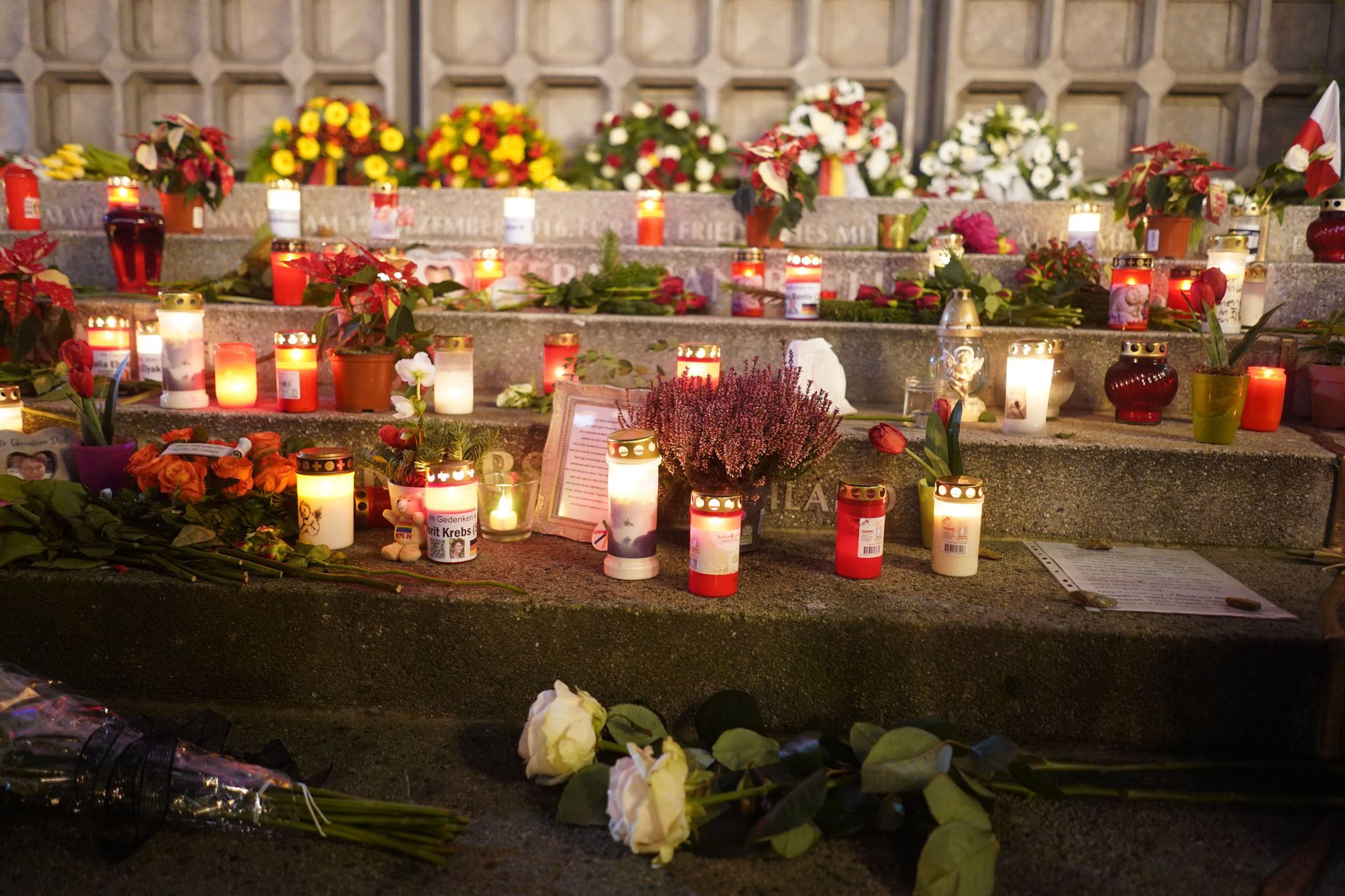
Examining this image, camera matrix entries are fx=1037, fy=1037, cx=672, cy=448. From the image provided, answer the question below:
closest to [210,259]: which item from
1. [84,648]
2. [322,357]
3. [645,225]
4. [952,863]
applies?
[322,357]

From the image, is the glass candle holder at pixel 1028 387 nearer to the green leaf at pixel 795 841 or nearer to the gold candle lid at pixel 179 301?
the green leaf at pixel 795 841

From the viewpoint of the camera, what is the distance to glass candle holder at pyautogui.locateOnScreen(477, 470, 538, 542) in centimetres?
191

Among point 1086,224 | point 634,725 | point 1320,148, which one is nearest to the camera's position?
point 634,725

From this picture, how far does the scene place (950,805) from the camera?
124 cm

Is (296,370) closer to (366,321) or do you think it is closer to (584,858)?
(366,321)

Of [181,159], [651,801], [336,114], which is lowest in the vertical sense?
[651,801]

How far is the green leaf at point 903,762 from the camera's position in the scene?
125cm

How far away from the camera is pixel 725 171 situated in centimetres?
460

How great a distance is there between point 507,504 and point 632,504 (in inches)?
12.8

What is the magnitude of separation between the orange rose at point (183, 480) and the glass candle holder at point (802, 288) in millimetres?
1399

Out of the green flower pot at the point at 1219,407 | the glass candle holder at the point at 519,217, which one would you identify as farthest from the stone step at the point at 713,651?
the glass candle holder at the point at 519,217

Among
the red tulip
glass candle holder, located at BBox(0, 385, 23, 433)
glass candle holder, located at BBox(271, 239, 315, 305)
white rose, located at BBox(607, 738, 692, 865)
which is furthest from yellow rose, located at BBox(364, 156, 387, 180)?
white rose, located at BBox(607, 738, 692, 865)

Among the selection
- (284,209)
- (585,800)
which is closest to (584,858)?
(585,800)

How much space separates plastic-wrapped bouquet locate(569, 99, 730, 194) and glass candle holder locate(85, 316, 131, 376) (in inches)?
93.8
